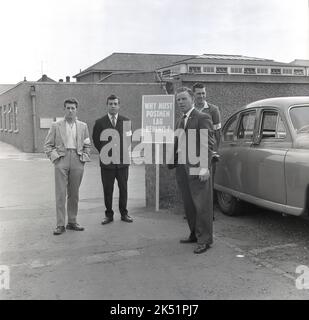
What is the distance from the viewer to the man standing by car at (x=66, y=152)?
6.58m

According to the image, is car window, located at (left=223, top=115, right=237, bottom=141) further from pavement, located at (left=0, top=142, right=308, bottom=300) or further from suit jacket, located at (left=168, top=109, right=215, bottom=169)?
suit jacket, located at (left=168, top=109, right=215, bottom=169)

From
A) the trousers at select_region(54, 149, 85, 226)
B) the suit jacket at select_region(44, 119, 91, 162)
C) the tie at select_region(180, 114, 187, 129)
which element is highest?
the tie at select_region(180, 114, 187, 129)

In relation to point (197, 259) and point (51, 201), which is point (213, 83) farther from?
point (197, 259)

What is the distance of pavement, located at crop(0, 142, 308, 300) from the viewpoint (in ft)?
14.4

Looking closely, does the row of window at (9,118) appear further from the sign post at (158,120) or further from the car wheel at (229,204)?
the car wheel at (229,204)

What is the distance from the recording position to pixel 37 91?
24906mm

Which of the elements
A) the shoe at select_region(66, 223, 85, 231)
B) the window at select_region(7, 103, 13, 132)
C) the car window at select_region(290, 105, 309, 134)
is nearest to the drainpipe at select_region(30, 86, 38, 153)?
the window at select_region(7, 103, 13, 132)

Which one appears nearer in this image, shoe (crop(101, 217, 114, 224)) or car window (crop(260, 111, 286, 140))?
car window (crop(260, 111, 286, 140))

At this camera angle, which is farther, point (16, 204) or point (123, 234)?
point (16, 204)

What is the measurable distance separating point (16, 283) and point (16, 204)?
4.61 m

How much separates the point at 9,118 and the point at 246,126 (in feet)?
90.6

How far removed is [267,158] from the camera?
6176 millimetres
